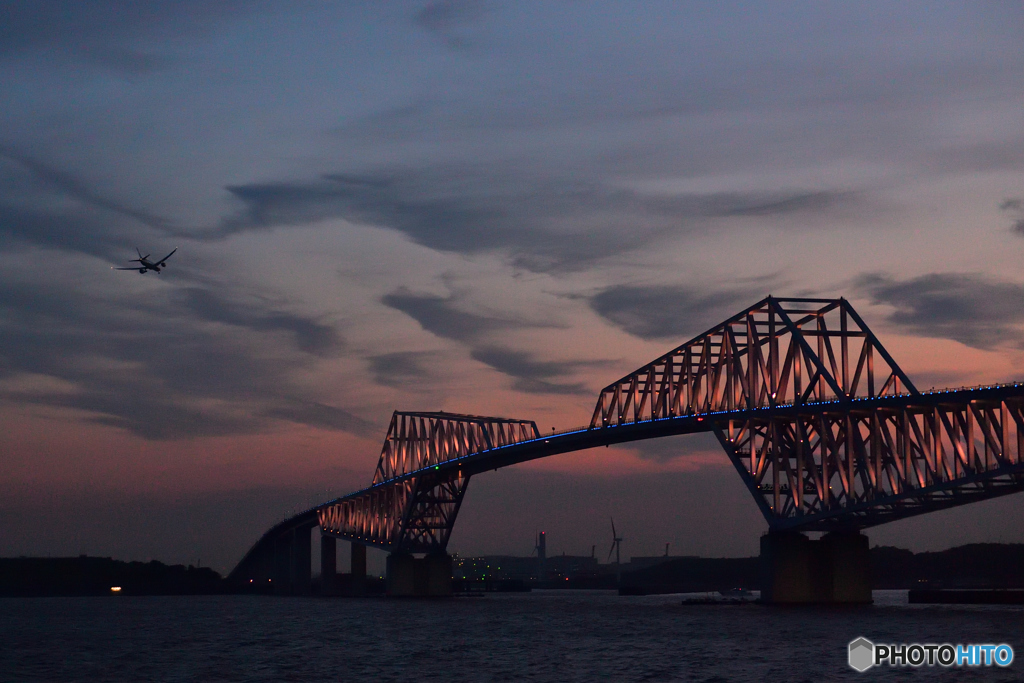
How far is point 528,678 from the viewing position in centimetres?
5484

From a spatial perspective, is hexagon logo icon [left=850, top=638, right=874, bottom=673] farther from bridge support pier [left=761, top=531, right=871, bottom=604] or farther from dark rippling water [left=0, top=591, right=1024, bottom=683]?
bridge support pier [left=761, top=531, right=871, bottom=604]

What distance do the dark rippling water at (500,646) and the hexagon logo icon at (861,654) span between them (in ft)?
1.72

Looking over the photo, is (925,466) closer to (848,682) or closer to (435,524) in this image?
(848,682)

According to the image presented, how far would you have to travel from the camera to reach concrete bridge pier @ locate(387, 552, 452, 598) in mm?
159750

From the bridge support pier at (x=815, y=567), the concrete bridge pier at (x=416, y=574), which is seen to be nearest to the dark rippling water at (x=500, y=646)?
the bridge support pier at (x=815, y=567)

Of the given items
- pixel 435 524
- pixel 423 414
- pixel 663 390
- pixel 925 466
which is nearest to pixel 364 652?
pixel 925 466

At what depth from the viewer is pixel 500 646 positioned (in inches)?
2857

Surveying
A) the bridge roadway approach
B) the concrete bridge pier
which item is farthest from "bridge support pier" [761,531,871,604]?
the concrete bridge pier

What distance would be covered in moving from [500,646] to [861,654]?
22.0m

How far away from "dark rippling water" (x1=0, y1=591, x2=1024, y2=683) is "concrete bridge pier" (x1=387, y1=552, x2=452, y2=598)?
50.7 meters

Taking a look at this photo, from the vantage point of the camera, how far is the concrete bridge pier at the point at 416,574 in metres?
160

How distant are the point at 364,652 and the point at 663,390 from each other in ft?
198

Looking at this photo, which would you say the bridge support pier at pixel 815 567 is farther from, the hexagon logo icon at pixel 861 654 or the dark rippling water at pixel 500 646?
the hexagon logo icon at pixel 861 654

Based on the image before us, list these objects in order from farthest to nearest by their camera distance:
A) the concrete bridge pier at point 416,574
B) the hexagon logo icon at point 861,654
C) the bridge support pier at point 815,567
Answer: the concrete bridge pier at point 416,574 < the bridge support pier at point 815,567 < the hexagon logo icon at point 861,654
